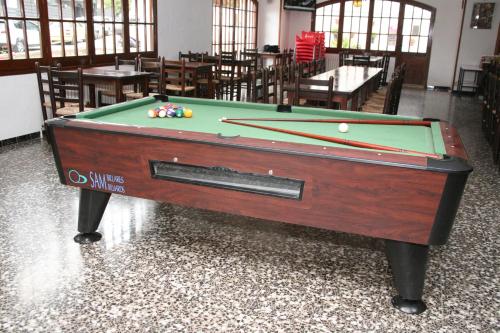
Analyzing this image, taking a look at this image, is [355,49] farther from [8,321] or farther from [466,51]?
[8,321]

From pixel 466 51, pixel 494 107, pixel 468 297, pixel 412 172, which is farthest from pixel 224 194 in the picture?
pixel 466 51

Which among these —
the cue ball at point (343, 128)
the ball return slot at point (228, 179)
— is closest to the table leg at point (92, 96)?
the ball return slot at point (228, 179)

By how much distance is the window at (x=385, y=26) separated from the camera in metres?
12.0

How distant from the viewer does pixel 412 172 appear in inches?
74.9

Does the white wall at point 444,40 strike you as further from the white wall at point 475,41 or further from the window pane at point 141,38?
the window pane at point 141,38

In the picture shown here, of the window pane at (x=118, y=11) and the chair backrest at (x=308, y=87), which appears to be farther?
the window pane at (x=118, y=11)

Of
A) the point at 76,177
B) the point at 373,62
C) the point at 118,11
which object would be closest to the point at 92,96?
the point at 118,11

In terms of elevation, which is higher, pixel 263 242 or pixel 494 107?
pixel 494 107

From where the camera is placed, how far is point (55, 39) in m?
5.49

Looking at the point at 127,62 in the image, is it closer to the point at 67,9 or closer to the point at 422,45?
the point at 67,9

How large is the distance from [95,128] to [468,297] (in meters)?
2.19

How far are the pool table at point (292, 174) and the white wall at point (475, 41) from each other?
32.9 ft

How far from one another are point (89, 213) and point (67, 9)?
3.88 m

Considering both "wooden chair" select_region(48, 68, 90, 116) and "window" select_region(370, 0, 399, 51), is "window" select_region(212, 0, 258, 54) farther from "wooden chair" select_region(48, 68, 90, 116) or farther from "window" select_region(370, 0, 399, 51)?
"wooden chair" select_region(48, 68, 90, 116)
